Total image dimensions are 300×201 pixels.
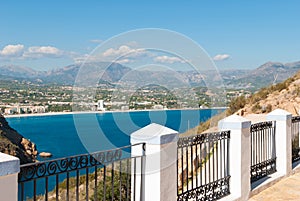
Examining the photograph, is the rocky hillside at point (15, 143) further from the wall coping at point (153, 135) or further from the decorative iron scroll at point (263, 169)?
the wall coping at point (153, 135)

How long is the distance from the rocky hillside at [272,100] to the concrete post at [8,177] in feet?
60.9

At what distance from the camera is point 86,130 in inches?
376

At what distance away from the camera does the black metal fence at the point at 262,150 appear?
8.19 meters

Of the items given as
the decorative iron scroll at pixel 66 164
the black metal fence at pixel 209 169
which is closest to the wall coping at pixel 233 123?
the black metal fence at pixel 209 169

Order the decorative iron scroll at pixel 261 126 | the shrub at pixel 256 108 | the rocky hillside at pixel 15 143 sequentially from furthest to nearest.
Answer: the rocky hillside at pixel 15 143, the shrub at pixel 256 108, the decorative iron scroll at pixel 261 126

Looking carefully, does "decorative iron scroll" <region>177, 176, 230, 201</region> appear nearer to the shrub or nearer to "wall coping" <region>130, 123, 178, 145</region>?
"wall coping" <region>130, 123, 178, 145</region>

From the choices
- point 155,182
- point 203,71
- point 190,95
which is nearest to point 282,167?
point 203,71

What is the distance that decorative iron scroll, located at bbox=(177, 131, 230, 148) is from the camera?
581 cm

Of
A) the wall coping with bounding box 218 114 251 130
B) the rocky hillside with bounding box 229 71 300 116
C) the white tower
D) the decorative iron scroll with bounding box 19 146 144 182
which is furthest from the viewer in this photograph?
the rocky hillside with bounding box 229 71 300 116

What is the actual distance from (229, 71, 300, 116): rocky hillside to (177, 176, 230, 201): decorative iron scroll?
45.5 ft

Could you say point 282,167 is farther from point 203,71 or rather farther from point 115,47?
Answer: point 115,47

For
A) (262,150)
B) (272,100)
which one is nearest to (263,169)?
(262,150)

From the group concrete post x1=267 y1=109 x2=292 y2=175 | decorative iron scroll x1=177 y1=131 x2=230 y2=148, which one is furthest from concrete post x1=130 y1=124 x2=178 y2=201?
concrete post x1=267 y1=109 x2=292 y2=175

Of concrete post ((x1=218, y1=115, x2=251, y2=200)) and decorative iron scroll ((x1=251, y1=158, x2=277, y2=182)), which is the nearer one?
concrete post ((x1=218, y1=115, x2=251, y2=200))
